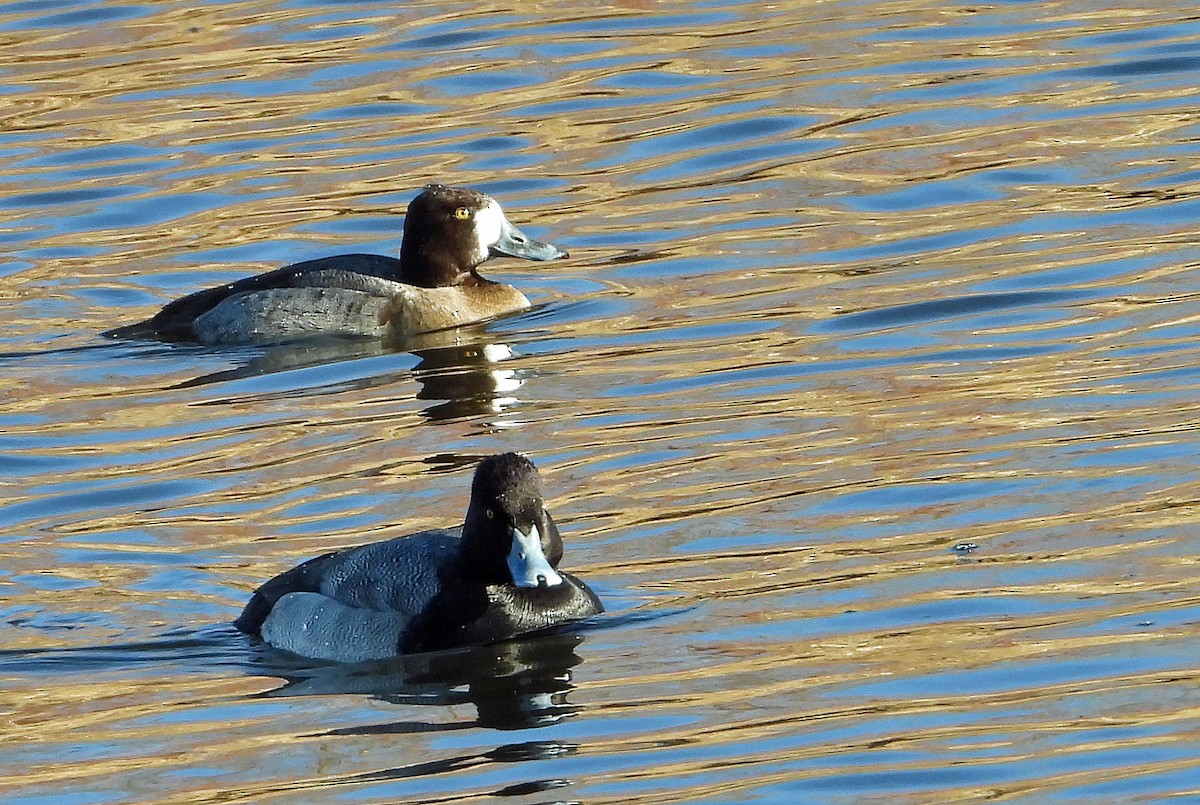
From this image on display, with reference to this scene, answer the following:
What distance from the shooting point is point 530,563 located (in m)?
8.38

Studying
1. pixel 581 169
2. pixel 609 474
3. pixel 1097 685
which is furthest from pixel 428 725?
pixel 581 169

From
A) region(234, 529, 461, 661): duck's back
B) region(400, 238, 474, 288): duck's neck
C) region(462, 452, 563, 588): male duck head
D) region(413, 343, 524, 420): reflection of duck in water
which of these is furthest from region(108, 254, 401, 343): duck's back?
region(462, 452, 563, 588): male duck head

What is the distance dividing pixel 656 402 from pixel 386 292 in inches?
123

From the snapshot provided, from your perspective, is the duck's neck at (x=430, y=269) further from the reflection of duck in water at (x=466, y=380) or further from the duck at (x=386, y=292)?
the reflection of duck in water at (x=466, y=380)

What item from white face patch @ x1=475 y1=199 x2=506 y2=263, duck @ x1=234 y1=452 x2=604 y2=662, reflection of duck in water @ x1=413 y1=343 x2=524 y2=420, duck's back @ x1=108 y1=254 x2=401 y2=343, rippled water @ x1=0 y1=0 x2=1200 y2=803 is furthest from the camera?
white face patch @ x1=475 y1=199 x2=506 y2=263

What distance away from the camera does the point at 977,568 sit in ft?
28.1

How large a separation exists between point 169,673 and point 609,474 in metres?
2.33

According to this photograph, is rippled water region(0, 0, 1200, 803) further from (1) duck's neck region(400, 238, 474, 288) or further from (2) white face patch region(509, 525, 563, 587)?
(1) duck's neck region(400, 238, 474, 288)

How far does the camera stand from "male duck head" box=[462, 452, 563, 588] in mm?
8406

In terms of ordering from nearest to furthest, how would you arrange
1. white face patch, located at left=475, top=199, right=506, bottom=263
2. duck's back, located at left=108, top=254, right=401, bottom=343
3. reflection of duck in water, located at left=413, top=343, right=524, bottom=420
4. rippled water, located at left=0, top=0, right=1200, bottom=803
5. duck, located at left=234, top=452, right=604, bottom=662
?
rippled water, located at left=0, top=0, right=1200, bottom=803 < duck, located at left=234, top=452, right=604, bottom=662 < reflection of duck in water, located at left=413, top=343, right=524, bottom=420 < duck's back, located at left=108, top=254, right=401, bottom=343 < white face patch, located at left=475, top=199, right=506, bottom=263

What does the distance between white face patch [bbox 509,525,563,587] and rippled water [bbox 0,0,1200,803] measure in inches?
8.6

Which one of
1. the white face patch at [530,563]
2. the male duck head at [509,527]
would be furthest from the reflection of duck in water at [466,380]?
the white face patch at [530,563]

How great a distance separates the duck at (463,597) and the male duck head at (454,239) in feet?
19.1

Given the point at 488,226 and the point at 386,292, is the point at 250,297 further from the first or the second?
the point at 488,226
